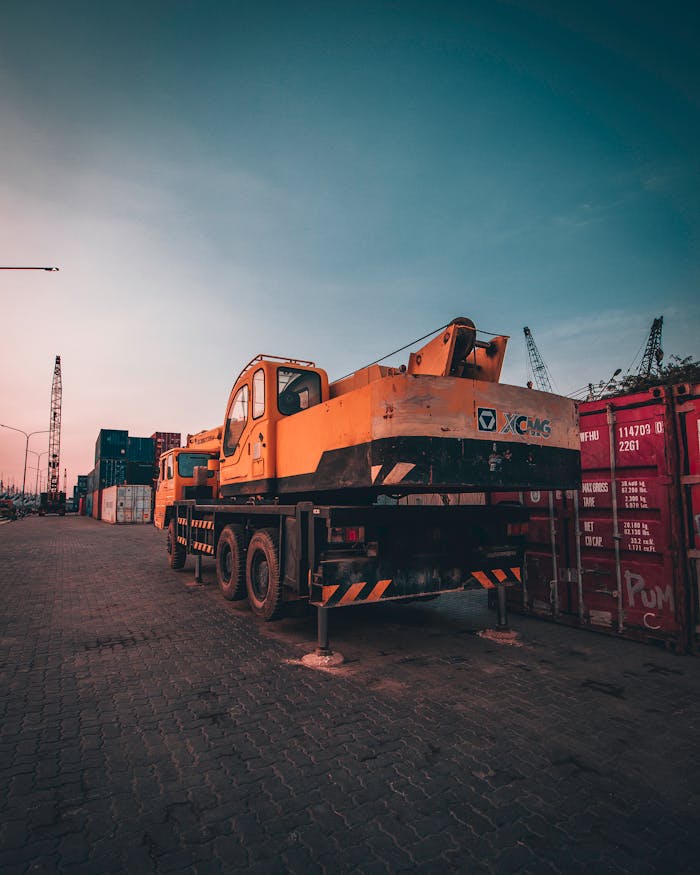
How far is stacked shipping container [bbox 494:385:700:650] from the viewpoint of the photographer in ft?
17.7

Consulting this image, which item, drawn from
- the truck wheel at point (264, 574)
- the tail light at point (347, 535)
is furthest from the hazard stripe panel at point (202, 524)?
the tail light at point (347, 535)

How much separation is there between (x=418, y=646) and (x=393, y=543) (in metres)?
1.44

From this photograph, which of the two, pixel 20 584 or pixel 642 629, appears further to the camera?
pixel 20 584

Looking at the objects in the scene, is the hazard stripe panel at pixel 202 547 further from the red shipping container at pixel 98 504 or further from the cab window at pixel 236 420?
the red shipping container at pixel 98 504

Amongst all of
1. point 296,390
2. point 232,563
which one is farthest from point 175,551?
point 296,390

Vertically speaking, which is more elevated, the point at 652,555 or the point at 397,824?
the point at 652,555

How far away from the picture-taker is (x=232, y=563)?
762cm

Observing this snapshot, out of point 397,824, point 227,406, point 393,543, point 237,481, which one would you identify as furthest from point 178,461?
point 397,824

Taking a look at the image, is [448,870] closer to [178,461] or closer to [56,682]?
[56,682]

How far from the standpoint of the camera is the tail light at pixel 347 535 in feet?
16.3

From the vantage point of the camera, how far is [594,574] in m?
6.22

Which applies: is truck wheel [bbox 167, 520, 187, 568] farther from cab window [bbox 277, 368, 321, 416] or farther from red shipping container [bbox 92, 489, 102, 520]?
red shipping container [bbox 92, 489, 102, 520]

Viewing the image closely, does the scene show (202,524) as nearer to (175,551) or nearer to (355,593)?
(175,551)

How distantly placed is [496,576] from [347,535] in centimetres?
220
